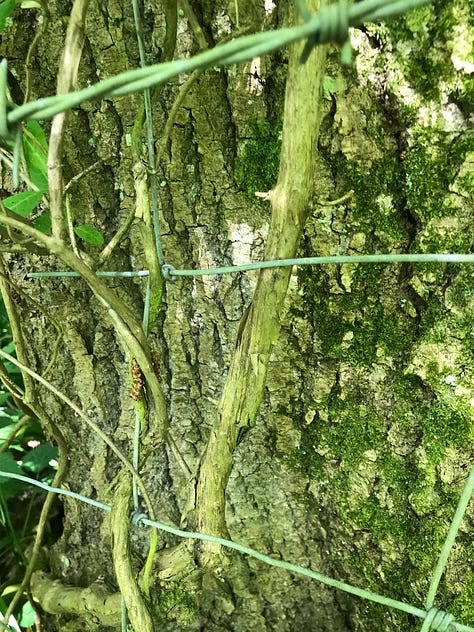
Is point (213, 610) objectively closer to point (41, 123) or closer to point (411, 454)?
point (411, 454)

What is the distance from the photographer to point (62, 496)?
119cm

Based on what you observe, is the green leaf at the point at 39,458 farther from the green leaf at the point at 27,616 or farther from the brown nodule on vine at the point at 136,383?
the brown nodule on vine at the point at 136,383

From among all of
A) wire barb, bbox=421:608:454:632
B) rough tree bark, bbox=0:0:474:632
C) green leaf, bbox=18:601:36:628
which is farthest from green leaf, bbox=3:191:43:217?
green leaf, bbox=18:601:36:628

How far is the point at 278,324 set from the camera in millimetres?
756

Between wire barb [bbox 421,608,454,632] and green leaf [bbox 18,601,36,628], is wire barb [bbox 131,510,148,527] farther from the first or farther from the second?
green leaf [bbox 18,601,36,628]

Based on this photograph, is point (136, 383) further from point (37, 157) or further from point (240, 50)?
point (240, 50)

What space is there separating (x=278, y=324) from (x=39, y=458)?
801 mm

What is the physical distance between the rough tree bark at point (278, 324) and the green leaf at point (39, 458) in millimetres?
235

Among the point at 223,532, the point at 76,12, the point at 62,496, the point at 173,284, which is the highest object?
the point at 76,12

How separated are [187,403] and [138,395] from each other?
0.19m

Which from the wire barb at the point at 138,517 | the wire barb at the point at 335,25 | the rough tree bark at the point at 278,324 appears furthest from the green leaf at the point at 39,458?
the wire barb at the point at 335,25

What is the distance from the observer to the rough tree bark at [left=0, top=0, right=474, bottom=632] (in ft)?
2.61

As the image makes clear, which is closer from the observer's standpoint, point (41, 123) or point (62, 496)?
point (41, 123)

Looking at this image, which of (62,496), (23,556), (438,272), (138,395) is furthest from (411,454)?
(23,556)
